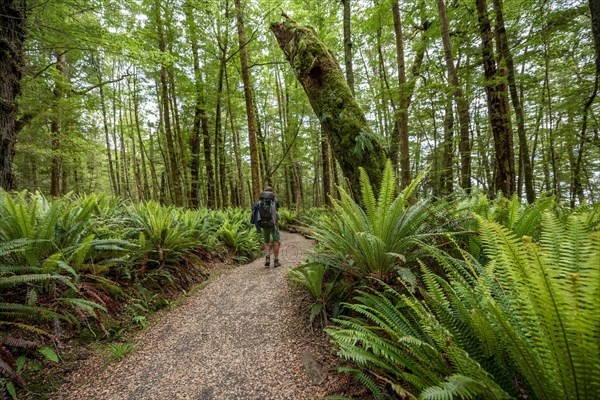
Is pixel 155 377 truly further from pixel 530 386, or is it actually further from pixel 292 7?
pixel 292 7

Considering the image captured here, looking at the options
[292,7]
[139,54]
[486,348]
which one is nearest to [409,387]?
[486,348]

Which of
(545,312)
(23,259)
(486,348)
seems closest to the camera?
(545,312)

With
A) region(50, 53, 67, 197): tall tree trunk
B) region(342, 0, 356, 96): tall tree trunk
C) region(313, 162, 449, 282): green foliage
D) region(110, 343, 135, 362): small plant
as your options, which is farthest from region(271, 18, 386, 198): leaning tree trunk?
region(50, 53, 67, 197): tall tree trunk

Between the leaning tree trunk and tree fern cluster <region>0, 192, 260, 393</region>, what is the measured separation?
10.1 feet

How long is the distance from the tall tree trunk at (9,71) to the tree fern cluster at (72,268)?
187 centimetres

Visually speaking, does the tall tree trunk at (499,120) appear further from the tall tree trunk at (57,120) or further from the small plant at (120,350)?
the tall tree trunk at (57,120)

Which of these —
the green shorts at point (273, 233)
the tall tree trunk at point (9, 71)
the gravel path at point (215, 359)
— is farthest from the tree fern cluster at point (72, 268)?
the tall tree trunk at point (9, 71)

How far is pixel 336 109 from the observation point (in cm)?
358

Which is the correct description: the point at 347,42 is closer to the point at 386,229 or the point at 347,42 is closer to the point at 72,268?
the point at 386,229

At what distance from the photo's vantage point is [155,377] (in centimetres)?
214

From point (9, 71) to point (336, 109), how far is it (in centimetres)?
575

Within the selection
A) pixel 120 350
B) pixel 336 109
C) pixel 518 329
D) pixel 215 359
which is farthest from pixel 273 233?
pixel 518 329

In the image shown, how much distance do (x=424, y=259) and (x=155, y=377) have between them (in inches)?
103

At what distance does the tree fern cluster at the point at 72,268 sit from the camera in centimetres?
213
